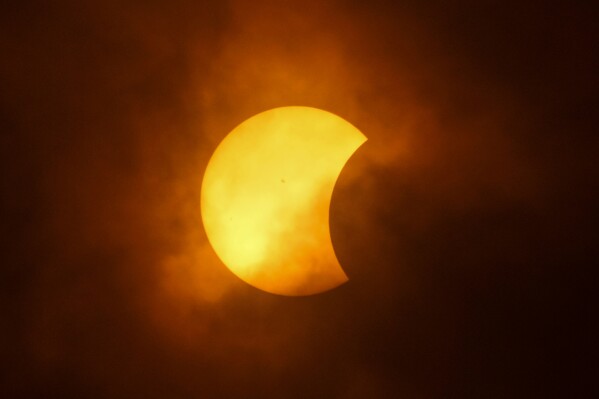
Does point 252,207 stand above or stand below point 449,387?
above

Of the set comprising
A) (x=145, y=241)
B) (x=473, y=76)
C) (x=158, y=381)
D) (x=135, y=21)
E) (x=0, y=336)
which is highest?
(x=135, y=21)

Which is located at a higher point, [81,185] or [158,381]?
[81,185]

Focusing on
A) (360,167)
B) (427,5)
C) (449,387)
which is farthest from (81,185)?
(449,387)

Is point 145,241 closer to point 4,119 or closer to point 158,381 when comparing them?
point 158,381

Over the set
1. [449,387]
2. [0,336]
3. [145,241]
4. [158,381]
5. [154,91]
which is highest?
[154,91]

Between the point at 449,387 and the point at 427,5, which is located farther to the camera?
the point at 449,387

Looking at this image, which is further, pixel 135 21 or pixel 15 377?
pixel 15 377

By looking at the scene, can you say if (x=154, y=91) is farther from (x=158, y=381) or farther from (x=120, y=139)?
(x=158, y=381)

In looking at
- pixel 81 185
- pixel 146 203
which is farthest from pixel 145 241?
pixel 81 185

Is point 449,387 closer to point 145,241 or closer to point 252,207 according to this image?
point 252,207
